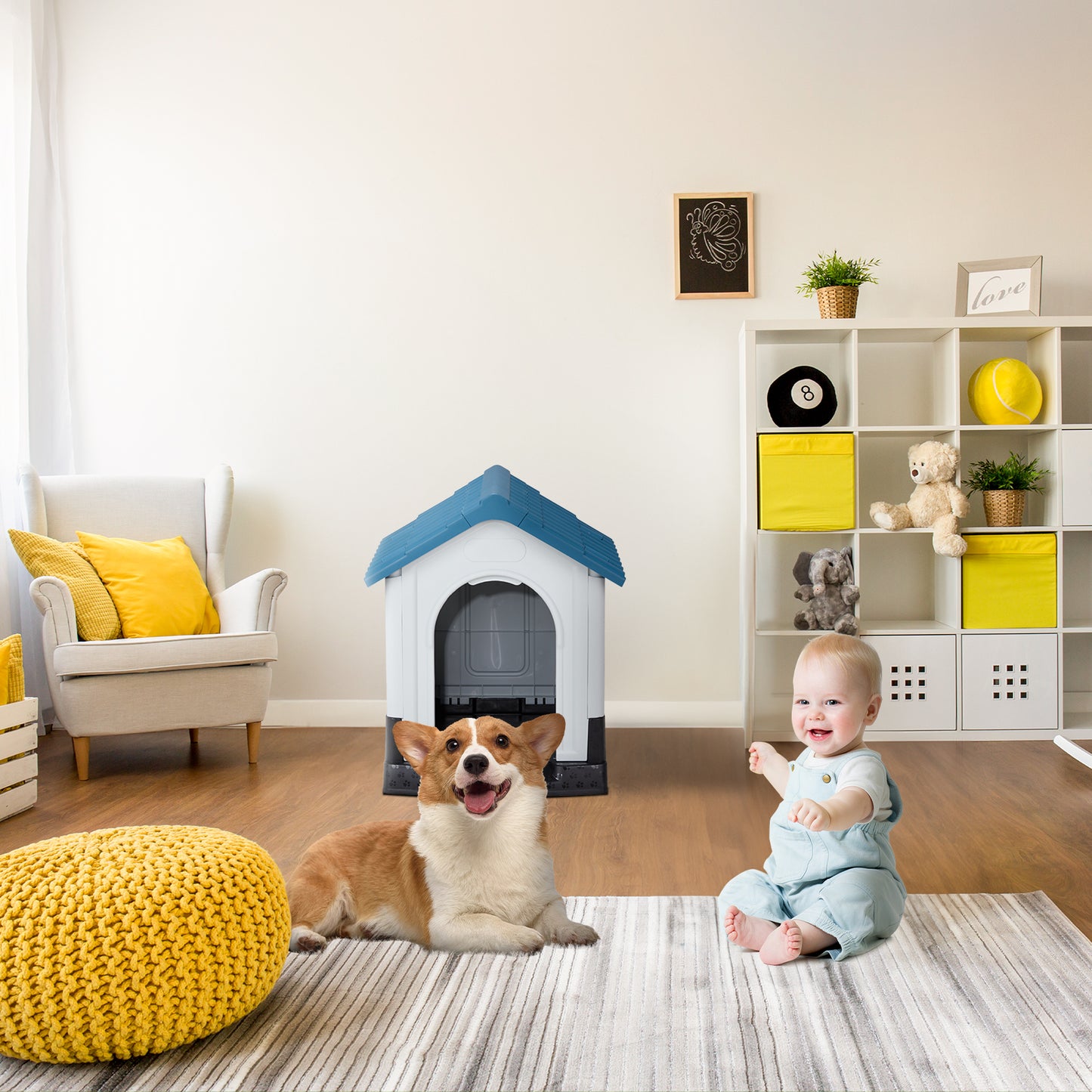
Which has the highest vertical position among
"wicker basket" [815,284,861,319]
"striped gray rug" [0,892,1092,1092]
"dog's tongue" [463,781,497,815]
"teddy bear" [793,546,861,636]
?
"wicker basket" [815,284,861,319]

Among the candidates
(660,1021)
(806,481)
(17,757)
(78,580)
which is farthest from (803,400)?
(17,757)

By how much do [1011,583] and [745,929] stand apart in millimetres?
1947

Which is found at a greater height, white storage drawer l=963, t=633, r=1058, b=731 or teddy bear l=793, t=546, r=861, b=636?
teddy bear l=793, t=546, r=861, b=636

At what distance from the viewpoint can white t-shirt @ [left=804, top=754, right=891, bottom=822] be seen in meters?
1.43

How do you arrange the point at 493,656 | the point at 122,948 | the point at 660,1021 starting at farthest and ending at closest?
the point at 493,656, the point at 660,1021, the point at 122,948

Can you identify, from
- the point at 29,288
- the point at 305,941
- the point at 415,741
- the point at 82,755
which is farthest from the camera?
the point at 29,288

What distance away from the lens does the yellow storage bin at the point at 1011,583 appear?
9.56ft

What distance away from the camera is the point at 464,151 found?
10.7ft

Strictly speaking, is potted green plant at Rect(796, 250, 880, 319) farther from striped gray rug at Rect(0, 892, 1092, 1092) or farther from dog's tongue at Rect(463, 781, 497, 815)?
dog's tongue at Rect(463, 781, 497, 815)

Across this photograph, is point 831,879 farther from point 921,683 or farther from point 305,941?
point 921,683

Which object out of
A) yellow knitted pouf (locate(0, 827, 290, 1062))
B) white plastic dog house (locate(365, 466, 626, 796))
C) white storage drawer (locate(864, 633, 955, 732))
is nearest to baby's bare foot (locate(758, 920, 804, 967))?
yellow knitted pouf (locate(0, 827, 290, 1062))

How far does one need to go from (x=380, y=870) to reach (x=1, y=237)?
8.96 feet

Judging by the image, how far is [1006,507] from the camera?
117 inches

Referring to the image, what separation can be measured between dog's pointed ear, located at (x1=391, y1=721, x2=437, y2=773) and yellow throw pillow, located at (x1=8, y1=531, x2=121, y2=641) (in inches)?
60.0
